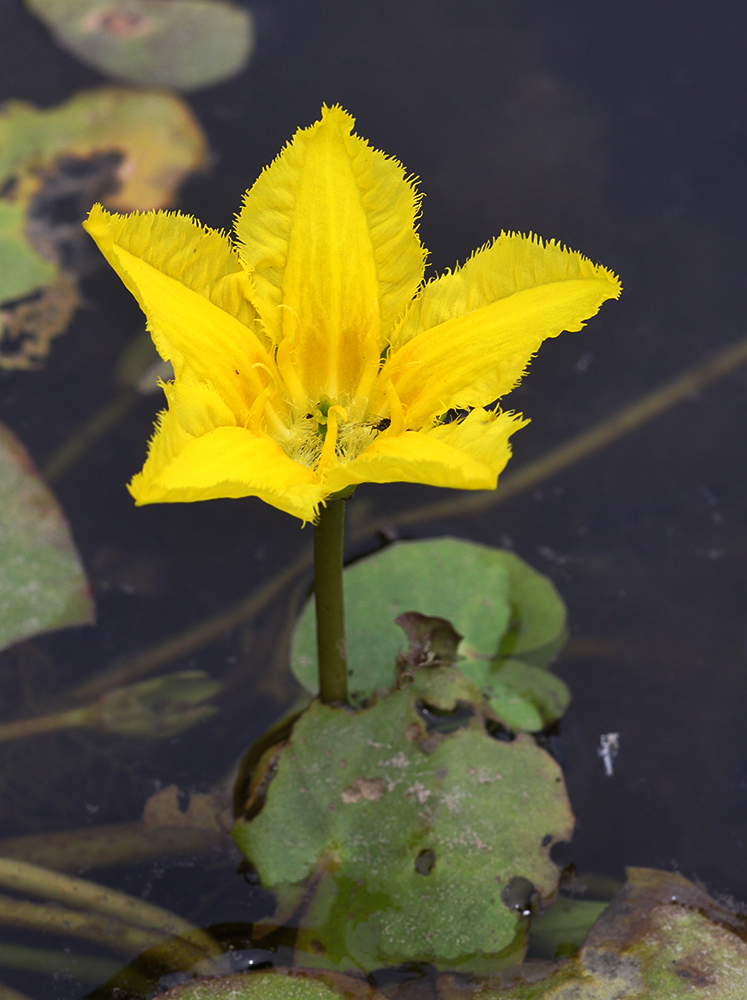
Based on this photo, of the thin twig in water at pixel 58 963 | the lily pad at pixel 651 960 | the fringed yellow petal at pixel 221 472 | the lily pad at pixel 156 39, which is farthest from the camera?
the lily pad at pixel 156 39

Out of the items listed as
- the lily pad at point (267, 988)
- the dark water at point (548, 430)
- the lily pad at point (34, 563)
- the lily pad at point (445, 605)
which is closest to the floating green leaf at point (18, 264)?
the dark water at point (548, 430)

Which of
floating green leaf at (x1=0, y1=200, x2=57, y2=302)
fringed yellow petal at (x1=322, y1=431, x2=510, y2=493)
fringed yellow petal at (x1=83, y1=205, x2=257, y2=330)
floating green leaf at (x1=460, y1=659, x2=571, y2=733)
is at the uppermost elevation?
floating green leaf at (x1=0, y1=200, x2=57, y2=302)

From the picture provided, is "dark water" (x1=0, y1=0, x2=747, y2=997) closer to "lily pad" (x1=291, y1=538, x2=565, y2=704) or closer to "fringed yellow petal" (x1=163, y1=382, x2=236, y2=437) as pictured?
"lily pad" (x1=291, y1=538, x2=565, y2=704)

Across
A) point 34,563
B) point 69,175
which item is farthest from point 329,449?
point 69,175

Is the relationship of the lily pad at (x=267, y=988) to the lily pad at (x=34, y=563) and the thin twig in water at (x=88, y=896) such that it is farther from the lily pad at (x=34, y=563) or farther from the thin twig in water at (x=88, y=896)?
the lily pad at (x=34, y=563)

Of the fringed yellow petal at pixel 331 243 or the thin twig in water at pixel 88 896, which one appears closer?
the fringed yellow petal at pixel 331 243

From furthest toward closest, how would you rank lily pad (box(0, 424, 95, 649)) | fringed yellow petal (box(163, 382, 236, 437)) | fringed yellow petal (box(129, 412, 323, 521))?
lily pad (box(0, 424, 95, 649)) < fringed yellow petal (box(163, 382, 236, 437)) < fringed yellow petal (box(129, 412, 323, 521))

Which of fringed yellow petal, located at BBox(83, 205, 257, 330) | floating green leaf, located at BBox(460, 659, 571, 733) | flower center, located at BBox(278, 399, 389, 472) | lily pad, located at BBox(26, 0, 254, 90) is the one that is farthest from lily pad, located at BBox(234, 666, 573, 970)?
lily pad, located at BBox(26, 0, 254, 90)
